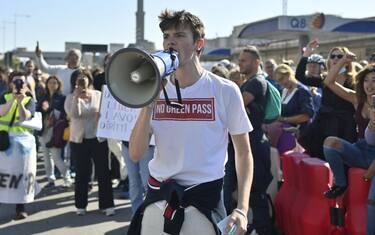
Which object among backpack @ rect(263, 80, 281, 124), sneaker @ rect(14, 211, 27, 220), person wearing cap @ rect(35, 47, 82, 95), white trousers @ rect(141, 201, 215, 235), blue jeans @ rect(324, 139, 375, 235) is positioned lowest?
sneaker @ rect(14, 211, 27, 220)

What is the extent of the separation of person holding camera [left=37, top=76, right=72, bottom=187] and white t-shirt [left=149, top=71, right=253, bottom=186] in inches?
241

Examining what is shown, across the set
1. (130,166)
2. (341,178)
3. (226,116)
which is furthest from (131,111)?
(226,116)

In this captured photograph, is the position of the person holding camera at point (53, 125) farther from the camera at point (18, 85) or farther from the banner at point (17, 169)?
the camera at point (18, 85)

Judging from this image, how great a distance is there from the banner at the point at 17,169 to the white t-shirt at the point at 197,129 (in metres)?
4.18

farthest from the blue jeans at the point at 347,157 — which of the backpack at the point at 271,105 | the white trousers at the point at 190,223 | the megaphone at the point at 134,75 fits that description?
the megaphone at the point at 134,75

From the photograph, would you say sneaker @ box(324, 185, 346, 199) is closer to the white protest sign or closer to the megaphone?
the white protest sign

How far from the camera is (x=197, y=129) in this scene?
2.48 m

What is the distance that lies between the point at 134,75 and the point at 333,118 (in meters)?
3.71

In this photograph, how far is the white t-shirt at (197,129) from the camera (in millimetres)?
2477

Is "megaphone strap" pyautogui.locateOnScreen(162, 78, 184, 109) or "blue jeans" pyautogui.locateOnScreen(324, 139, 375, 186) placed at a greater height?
"megaphone strap" pyautogui.locateOnScreen(162, 78, 184, 109)

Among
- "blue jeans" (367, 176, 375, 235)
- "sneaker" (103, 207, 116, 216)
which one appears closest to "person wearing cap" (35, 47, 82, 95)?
"sneaker" (103, 207, 116, 216)

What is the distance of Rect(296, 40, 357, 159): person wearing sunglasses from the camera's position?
5.45m

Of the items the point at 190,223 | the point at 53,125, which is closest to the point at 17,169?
the point at 53,125

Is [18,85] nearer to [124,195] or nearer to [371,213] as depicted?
[124,195]
